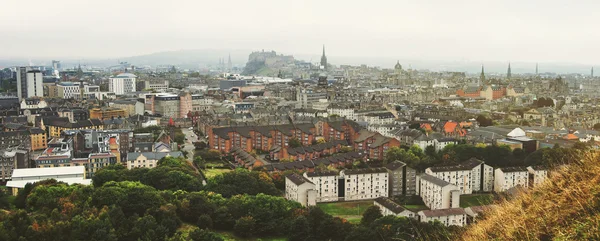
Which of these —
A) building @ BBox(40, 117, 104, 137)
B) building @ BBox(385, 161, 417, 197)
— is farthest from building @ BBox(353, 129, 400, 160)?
building @ BBox(40, 117, 104, 137)

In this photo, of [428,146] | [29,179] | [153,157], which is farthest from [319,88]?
[29,179]

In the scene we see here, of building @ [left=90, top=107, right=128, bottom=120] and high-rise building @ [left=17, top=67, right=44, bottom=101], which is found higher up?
high-rise building @ [left=17, top=67, right=44, bottom=101]

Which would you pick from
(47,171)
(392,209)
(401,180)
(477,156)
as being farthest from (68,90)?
(392,209)

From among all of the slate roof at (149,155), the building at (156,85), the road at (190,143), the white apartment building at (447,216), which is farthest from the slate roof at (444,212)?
the building at (156,85)

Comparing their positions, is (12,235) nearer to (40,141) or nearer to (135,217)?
(135,217)

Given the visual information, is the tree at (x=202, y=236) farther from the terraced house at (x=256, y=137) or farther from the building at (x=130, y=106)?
the building at (x=130, y=106)

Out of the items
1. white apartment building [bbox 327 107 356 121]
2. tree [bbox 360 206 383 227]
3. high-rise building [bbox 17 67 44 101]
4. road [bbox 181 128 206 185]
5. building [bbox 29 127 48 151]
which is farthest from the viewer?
high-rise building [bbox 17 67 44 101]

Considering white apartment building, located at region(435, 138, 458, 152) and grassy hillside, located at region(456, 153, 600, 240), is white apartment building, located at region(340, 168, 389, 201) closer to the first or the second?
white apartment building, located at region(435, 138, 458, 152)
